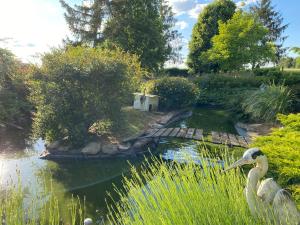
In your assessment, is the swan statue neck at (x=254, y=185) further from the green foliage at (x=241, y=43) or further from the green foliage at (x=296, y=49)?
the green foliage at (x=241, y=43)

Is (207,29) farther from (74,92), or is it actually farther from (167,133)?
(74,92)

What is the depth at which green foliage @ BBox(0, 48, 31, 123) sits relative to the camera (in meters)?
11.0

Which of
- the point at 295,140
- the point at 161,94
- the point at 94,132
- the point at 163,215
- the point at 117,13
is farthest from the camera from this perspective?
the point at 117,13

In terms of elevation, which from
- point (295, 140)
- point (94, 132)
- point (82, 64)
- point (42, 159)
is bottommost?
point (42, 159)

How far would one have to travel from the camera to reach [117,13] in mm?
24359

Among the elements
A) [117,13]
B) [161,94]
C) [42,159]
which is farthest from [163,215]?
[117,13]

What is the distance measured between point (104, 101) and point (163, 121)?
3978 millimetres

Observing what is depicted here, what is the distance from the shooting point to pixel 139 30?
23.0 m

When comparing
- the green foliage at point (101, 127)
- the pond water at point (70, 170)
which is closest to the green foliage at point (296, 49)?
the pond water at point (70, 170)

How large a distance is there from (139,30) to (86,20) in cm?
545

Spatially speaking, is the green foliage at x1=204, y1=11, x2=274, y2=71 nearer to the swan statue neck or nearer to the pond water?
the pond water

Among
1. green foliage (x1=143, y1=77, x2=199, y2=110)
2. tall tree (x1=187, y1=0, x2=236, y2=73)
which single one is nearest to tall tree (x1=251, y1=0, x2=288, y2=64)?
tall tree (x1=187, y1=0, x2=236, y2=73)

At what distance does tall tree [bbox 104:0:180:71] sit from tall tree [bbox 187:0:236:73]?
17.7 ft

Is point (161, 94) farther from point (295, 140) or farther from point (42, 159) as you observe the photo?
point (295, 140)
